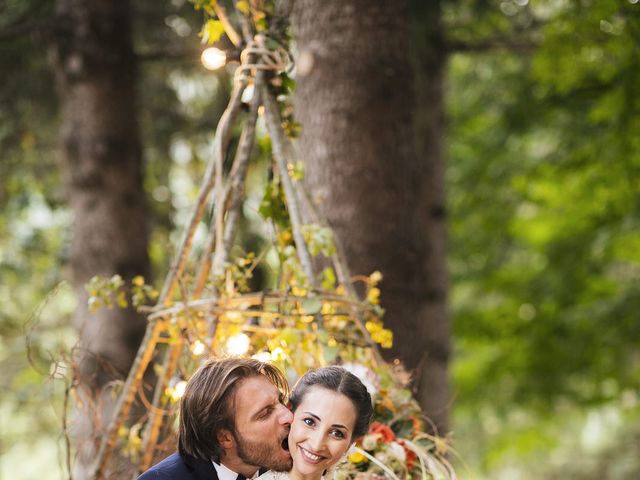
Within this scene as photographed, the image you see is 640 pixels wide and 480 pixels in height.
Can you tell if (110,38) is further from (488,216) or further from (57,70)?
(488,216)

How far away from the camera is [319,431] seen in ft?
6.84

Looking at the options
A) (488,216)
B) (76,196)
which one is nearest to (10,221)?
(76,196)

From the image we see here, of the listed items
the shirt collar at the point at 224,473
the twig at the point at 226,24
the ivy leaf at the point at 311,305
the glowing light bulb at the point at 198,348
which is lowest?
the shirt collar at the point at 224,473

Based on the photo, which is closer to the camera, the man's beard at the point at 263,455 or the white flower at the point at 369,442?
the man's beard at the point at 263,455

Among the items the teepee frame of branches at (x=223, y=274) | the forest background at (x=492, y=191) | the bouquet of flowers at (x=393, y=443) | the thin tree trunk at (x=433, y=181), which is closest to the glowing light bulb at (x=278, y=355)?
the teepee frame of branches at (x=223, y=274)

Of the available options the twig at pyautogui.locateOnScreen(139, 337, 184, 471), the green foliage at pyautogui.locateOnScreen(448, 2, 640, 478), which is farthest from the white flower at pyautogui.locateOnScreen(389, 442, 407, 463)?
the green foliage at pyautogui.locateOnScreen(448, 2, 640, 478)

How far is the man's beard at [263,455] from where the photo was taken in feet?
7.02

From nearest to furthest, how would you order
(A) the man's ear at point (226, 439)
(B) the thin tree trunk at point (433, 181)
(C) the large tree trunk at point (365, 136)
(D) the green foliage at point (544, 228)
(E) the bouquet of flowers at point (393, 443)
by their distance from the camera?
(A) the man's ear at point (226, 439), (E) the bouquet of flowers at point (393, 443), (C) the large tree trunk at point (365, 136), (B) the thin tree trunk at point (433, 181), (D) the green foliage at point (544, 228)

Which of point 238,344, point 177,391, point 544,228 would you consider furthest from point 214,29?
point 544,228

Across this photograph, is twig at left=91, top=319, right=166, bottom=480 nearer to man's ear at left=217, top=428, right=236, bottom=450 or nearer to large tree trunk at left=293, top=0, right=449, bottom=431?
man's ear at left=217, top=428, right=236, bottom=450

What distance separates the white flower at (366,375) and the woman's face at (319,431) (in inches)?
14.9

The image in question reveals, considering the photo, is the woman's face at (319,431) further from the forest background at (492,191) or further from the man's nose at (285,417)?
the forest background at (492,191)

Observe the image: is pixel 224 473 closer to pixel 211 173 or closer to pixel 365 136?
pixel 211 173

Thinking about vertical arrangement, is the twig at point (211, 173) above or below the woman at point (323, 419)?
above
